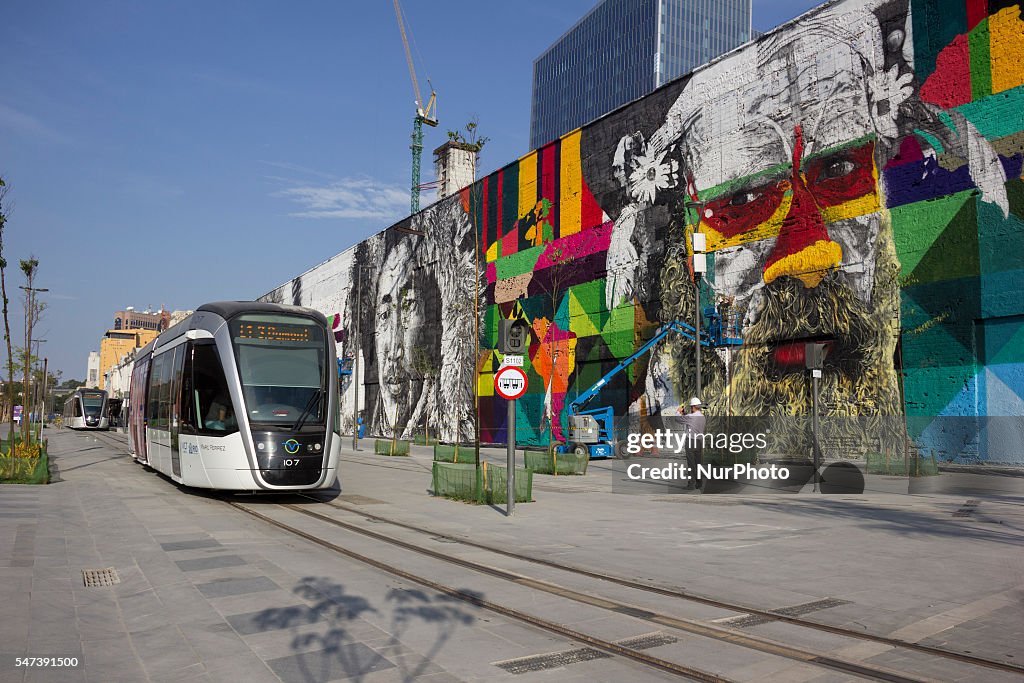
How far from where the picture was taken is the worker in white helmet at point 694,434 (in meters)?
17.5

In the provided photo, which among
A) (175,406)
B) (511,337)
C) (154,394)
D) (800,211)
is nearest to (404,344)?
(800,211)

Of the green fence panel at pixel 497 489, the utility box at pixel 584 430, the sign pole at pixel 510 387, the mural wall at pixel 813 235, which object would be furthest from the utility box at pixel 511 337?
the utility box at pixel 584 430

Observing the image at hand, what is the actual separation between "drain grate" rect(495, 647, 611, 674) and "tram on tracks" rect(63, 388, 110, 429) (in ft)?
217

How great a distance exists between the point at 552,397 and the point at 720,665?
36604mm

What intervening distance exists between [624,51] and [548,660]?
158m

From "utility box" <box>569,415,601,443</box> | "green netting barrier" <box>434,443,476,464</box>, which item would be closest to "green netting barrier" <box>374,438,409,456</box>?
"green netting barrier" <box>434,443,476,464</box>

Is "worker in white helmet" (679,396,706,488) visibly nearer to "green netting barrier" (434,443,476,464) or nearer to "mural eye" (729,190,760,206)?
"green netting barrier" (434,443,476,464)

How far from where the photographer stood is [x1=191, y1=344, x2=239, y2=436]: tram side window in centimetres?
1408

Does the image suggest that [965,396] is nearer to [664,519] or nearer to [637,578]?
[664,519]

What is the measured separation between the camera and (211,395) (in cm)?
1445

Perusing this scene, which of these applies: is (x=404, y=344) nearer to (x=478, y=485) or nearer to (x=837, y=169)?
(x=837, y=169)

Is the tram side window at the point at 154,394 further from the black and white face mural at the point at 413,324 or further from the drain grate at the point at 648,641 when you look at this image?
the black and white face mural at the point at 413,324

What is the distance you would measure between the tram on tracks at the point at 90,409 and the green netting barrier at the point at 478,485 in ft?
180

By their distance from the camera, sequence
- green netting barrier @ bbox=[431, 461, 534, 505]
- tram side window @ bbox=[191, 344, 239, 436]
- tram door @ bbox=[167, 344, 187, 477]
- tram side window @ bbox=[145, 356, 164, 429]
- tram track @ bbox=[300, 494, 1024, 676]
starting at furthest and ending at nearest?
tram side window @ bbox=[145, 356, 164, 429] → green netting barrier @ bbox=[431, 461, 534, 505] → tram door @ bbox=[167, 344, 187, 477] → tram side window @ bbox=[191, 344, 239, 436] → tram track @ bbox=[300, 494, 1024, 676]
